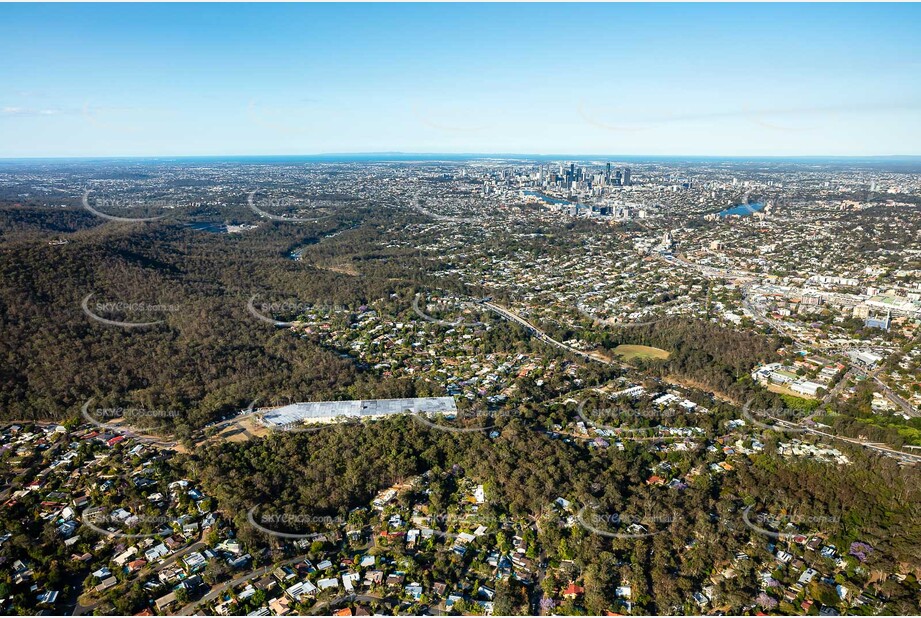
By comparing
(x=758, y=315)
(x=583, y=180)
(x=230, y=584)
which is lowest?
(x=230, y=584)

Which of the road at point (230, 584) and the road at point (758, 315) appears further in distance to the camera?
the road at point (758, 315)

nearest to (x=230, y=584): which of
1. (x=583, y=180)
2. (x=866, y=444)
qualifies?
(x=866, y=444)

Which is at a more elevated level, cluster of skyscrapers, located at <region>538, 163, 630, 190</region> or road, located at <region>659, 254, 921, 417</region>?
cluster of skyscrapers, located at <region>538, 163, 630, 190</region>

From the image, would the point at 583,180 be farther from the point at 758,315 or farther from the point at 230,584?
the point at 230,584

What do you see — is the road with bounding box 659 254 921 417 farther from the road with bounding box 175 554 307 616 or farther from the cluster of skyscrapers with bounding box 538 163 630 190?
the cluster of skyscrapers with bounding box 538 163 630 190

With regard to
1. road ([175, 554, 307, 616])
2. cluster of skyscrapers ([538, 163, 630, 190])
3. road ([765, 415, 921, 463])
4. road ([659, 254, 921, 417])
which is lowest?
road ([175, 554, 307, 616])

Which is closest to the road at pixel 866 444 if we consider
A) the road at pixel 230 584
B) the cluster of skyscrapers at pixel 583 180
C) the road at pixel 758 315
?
the road at pixel 758 315

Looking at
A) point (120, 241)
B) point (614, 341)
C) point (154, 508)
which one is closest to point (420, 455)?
point (154, 508)

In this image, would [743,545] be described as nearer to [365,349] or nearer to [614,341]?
[614,341]

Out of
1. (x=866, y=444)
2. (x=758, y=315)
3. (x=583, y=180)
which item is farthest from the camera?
(x=583, y=180)

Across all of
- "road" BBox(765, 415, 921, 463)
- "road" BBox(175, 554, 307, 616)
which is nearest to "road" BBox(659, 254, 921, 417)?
"road" BBox(765, 415, 921, 463)

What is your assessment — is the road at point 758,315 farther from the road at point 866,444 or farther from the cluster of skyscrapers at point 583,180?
the cluster of skyscrapers at point 583,180
